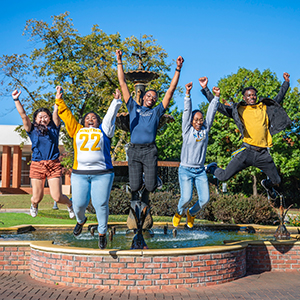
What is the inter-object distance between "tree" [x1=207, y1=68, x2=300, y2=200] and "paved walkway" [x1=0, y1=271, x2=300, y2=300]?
22239mm

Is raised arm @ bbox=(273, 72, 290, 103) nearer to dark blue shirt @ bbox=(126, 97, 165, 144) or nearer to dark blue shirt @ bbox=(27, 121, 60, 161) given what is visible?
dark blue shirt @ bbox=(126, 97, 165, 144)

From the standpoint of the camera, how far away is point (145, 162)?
6.55 meters

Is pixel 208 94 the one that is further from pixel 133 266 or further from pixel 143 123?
pixel 133 266

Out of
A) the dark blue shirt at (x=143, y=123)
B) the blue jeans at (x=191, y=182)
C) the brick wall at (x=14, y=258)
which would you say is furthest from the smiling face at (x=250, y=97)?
the brick wall at (x=14, y=258)

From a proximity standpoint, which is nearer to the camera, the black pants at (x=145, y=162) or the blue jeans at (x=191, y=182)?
the black pants at (x=145, y=162)

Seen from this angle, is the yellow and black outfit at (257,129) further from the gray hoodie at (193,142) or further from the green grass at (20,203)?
the green grass at (20,203)

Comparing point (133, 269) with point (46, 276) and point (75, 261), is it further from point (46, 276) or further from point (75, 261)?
point (46, 276)

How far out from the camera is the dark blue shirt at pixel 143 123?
657 cm

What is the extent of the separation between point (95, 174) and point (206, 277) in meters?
2.46

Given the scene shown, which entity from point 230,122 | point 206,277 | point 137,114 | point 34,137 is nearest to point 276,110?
point 137,114

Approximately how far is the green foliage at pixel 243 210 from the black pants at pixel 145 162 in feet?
31.6

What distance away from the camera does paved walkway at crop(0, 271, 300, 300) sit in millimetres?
5383

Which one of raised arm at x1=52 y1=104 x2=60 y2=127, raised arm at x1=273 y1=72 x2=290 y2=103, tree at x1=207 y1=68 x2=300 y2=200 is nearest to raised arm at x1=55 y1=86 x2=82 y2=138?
raised arm at x1=52 y1=104 x2=60 y2=127

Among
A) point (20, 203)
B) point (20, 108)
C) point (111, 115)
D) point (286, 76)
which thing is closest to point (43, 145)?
point (20, 108)
